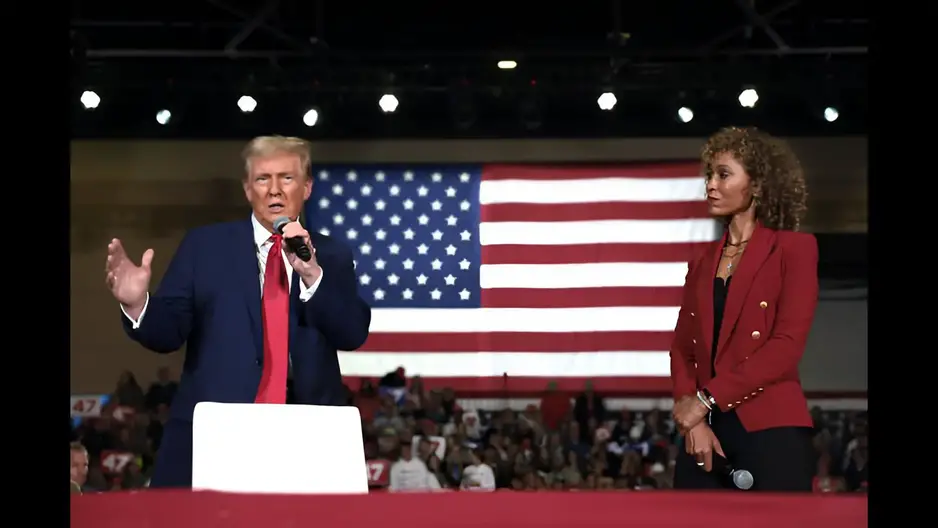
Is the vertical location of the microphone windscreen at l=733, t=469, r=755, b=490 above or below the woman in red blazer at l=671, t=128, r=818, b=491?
below

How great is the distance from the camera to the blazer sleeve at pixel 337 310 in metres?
3.15

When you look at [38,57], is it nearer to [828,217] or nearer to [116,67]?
[116,67]

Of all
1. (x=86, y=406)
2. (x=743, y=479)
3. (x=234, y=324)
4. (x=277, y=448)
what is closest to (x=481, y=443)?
(x=86, y=406)

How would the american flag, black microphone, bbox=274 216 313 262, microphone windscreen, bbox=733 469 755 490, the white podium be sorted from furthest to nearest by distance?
the american flag < black microphone, bbox=274 216 313 262 < microphone windscreen, bbox=733 469 755 490 < the white podium

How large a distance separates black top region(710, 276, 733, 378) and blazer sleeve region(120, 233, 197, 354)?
4.53 feet

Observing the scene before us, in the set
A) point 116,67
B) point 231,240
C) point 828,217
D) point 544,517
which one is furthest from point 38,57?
point 828,217

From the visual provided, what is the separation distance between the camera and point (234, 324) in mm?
3158

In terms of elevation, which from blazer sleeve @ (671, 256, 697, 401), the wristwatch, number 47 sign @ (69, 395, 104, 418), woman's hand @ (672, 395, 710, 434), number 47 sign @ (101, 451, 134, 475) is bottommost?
number 47 sign @ (101, 451, 134, 475)

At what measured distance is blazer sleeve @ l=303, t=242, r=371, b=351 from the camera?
3.15 meters

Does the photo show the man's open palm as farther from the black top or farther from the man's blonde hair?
the black top

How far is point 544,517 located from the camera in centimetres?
144

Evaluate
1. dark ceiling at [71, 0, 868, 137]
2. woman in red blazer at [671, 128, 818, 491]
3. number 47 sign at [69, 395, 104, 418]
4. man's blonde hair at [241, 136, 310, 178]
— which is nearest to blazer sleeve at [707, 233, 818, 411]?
woman in red blazer at [671, 128, 818, 491]

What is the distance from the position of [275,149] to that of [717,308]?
4.38ft

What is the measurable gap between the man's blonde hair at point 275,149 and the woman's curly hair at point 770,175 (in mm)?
1166
